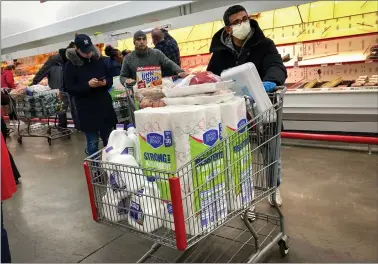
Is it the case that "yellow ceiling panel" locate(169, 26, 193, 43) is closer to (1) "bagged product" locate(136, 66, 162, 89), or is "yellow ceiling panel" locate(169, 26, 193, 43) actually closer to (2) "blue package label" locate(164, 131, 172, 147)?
(1) "bagged product" locate(136, 66, 162, 89)

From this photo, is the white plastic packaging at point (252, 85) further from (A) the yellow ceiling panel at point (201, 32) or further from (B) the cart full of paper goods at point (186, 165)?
(A) the yellow ceiling panel at point (201, 32)

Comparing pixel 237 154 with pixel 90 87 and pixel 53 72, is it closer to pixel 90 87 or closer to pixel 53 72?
pixel 90 87

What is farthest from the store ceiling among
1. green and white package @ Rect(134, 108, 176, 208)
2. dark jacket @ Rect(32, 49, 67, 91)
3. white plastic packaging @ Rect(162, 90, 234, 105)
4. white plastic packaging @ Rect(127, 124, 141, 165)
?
green and white package @ Rect(134, 108, 176, 208)

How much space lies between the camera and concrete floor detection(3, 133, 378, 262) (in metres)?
2.47

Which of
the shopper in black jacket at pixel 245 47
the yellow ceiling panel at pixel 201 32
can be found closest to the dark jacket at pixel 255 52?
the shopper in black jacket at pixel 245 47

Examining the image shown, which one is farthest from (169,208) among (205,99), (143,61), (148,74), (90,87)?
(143,61)

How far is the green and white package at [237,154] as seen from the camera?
1.67m

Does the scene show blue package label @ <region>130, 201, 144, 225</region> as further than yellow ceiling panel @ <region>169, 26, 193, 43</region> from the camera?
No

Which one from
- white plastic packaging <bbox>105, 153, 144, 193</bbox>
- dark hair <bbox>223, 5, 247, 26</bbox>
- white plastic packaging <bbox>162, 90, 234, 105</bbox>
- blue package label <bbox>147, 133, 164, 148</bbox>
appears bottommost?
white plastic packaging <bbox>105, 153, 144, 193</bbox>

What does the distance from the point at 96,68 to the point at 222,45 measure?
177 cm

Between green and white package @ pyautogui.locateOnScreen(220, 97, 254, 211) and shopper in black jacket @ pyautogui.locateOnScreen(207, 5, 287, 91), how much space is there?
2.58 feet

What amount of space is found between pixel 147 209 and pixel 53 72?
630 centimetres

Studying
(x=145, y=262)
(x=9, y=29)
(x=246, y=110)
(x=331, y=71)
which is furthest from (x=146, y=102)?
(x=9, y=29)

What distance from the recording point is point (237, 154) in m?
1.72
